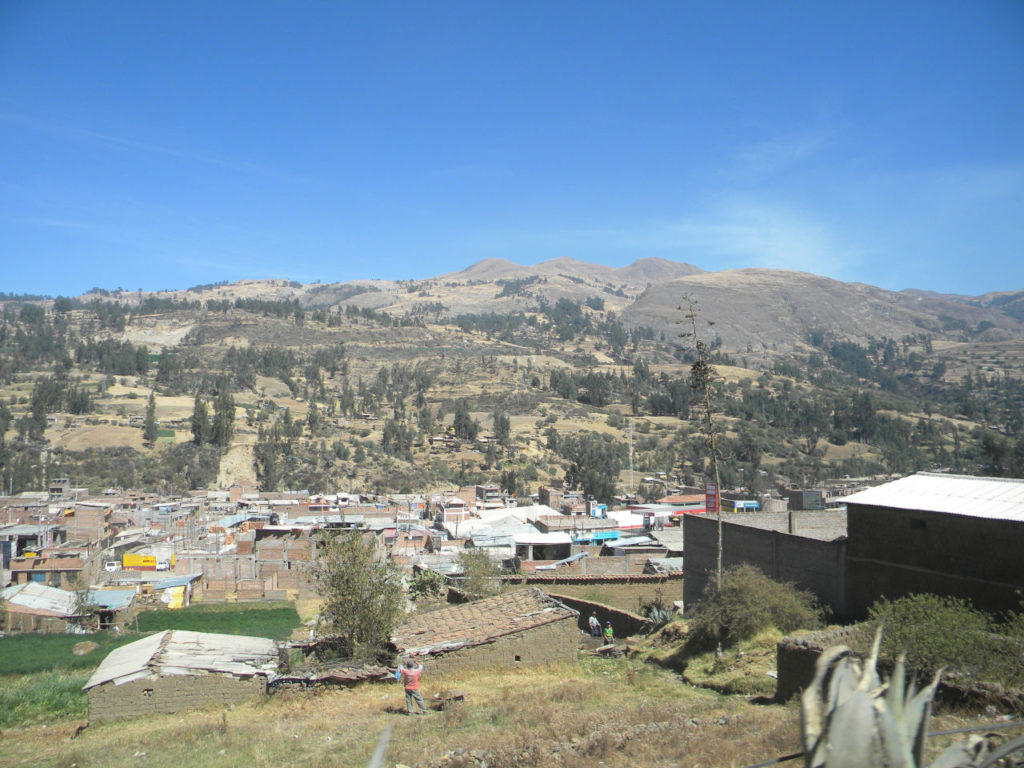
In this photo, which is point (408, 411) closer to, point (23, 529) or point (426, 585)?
point (23, 529)

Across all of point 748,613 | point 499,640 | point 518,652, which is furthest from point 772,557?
point 499,640

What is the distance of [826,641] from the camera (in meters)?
12.0

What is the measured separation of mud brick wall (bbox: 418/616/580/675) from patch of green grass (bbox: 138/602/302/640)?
50.8ft

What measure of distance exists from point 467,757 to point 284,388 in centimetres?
11259

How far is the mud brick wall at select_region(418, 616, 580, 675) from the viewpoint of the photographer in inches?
544

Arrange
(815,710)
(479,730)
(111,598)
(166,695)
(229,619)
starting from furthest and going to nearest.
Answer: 1. (111,598)
2. (229,619)
3. (166,695)
4. (479,730)
5. (815,710)

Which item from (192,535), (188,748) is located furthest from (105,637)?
(188,748)

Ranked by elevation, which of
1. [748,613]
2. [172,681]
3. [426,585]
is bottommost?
[426,585]

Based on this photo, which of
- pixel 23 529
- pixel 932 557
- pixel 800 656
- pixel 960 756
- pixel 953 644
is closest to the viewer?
pixel 960 756

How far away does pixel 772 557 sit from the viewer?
19312 mm

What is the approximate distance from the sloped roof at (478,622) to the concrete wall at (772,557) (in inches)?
209

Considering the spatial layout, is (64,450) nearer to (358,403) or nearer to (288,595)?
(358,403)

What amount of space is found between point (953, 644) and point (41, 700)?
62.9 ft

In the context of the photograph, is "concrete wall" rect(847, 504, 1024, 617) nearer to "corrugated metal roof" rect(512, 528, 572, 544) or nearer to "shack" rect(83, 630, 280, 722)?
"shack" rect(83, 630, 280, 722)
